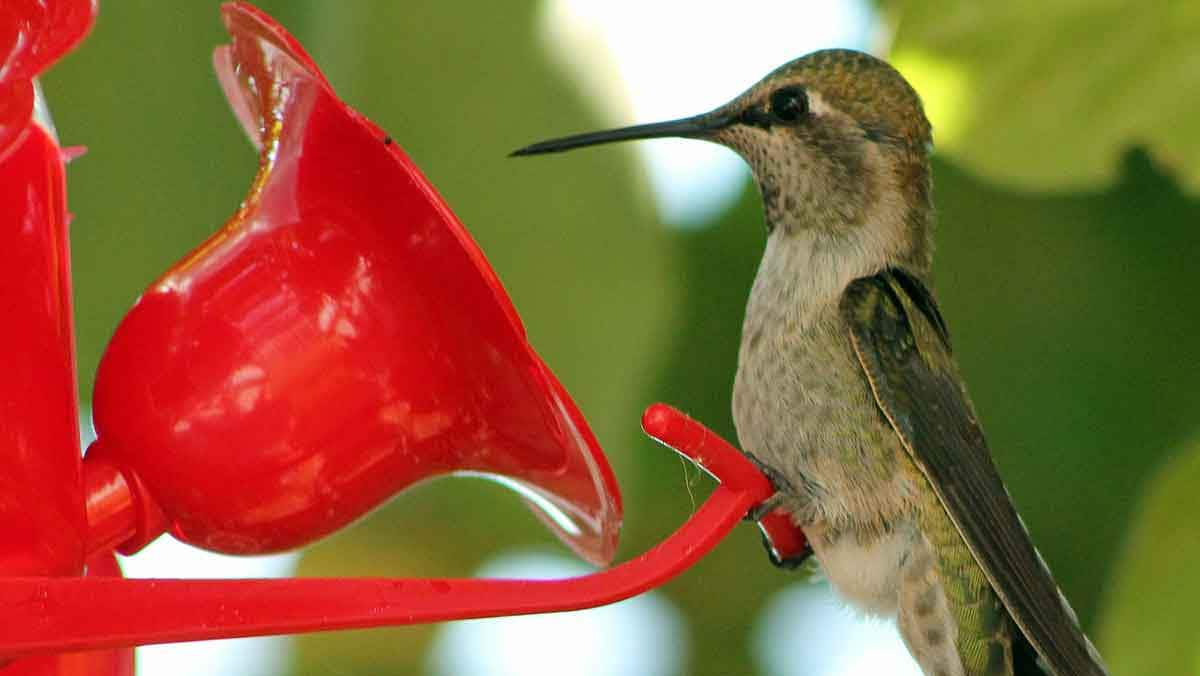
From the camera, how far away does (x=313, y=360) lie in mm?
2215

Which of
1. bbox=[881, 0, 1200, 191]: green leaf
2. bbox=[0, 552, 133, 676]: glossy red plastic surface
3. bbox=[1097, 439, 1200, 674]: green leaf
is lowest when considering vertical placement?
bbox=[1097, 439, 1200, 674]: green leaf

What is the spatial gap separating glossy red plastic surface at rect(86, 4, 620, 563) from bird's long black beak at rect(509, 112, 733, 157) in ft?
1.36

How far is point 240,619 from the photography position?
1778 millimetres

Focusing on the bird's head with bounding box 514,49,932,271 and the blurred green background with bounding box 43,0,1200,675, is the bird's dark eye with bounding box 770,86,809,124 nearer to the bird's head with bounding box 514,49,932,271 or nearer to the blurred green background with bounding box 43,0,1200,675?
the bird's head with bounding box 514,49,932,271

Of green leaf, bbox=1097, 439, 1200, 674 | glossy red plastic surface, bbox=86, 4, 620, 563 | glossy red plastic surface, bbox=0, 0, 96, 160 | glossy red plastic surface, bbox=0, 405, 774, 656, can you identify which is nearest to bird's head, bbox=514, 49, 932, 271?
green leaf, bbox=1097, 439, 1200, 674

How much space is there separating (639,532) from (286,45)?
7.37 feet

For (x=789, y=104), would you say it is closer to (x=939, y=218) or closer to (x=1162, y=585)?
(x=939, y=218)

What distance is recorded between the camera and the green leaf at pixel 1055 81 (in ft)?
9.54

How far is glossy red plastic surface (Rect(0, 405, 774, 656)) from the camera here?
1.70 meters

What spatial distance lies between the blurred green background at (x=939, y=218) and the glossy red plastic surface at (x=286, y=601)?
3.35 ft

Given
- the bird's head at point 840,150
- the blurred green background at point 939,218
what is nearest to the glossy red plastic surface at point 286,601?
the blurred green background at point 939,218

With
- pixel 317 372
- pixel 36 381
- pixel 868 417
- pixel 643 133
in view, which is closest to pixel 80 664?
pixel 36 381

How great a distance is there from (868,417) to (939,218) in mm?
720

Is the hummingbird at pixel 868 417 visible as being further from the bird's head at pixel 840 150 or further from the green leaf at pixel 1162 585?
the green leaf at pixel 1162 585
